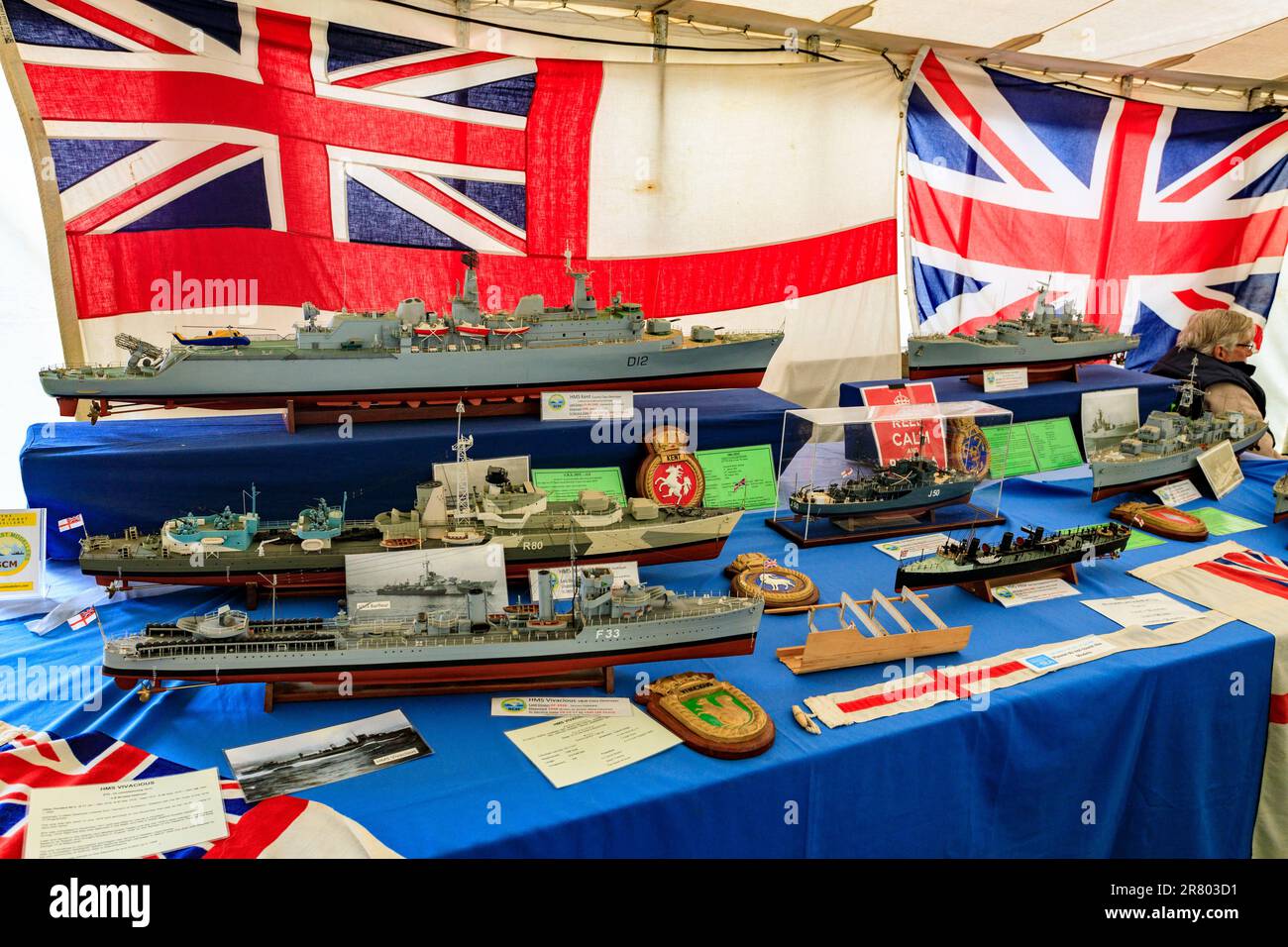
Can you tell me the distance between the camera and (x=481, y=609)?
508 cm

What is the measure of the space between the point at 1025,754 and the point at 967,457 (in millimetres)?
3840

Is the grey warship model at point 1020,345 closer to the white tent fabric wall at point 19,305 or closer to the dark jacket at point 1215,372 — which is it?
the dark jacket at point 1215,372

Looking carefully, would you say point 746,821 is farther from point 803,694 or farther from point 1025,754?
point 1025,754

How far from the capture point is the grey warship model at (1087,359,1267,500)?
8242 millimetres

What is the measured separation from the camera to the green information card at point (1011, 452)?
8.45 m

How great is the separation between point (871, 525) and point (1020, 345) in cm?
401

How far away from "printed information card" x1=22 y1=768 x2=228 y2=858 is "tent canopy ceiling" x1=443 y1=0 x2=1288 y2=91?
740 centimetres

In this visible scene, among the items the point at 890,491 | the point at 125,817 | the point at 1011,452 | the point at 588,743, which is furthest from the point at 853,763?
the point at 1011,452

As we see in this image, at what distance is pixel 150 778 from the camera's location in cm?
409

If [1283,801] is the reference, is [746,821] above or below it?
above

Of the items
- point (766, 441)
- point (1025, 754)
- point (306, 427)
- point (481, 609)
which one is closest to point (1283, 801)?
point (1025, 754)

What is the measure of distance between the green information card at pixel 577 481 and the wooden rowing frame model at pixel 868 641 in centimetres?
217

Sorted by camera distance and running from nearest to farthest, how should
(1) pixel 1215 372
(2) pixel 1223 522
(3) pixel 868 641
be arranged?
(3) pixel 868 641 → (2) pixel 1223 522 → (1) pixel 1215 372

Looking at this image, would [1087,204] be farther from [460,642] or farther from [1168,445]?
[460,642]
